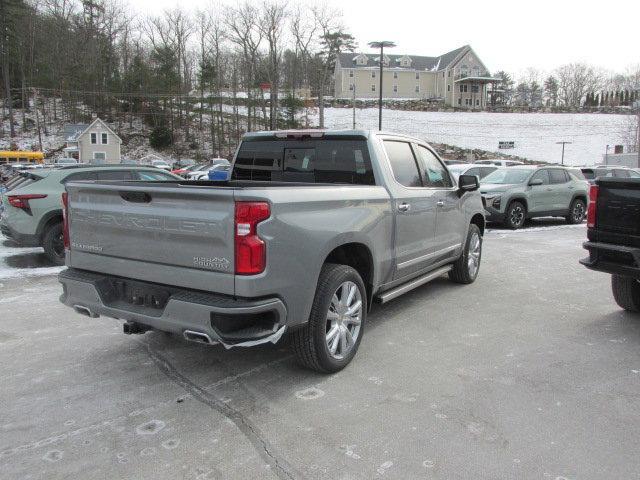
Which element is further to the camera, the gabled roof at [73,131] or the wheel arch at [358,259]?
the gabled roof at [73,131]

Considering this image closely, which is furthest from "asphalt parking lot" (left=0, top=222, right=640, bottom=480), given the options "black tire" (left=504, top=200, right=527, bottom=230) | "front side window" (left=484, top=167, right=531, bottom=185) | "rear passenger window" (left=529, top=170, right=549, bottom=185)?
"rear passenger window" (left=529, top=170, right=549, bottom=185)

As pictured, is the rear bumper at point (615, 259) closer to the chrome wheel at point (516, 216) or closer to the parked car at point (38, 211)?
the parked car at point (38, 211)

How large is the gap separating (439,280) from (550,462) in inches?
178

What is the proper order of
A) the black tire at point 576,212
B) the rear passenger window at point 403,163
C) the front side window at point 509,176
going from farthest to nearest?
the black tire at point 576,212
the front side window at point 509,176
the rear passenger window at point 403,163

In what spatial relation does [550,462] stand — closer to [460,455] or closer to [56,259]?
[460,455]

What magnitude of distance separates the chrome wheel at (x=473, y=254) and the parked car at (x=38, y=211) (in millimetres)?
4657

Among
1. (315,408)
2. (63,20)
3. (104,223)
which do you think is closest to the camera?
(315,408)

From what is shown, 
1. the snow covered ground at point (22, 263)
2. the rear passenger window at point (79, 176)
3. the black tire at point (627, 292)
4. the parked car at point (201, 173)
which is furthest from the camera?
the parked car at point (201, 173)

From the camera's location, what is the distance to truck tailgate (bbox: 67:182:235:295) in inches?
126

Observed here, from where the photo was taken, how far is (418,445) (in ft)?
9.93

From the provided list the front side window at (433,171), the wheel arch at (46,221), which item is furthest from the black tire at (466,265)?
the wheel arch at (46,221)

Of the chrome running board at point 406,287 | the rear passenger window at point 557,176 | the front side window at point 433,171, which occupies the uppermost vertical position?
the front side window at point 433,171

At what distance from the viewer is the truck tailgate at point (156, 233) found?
3.21 m

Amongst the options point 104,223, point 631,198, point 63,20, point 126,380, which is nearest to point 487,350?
point 631,198
